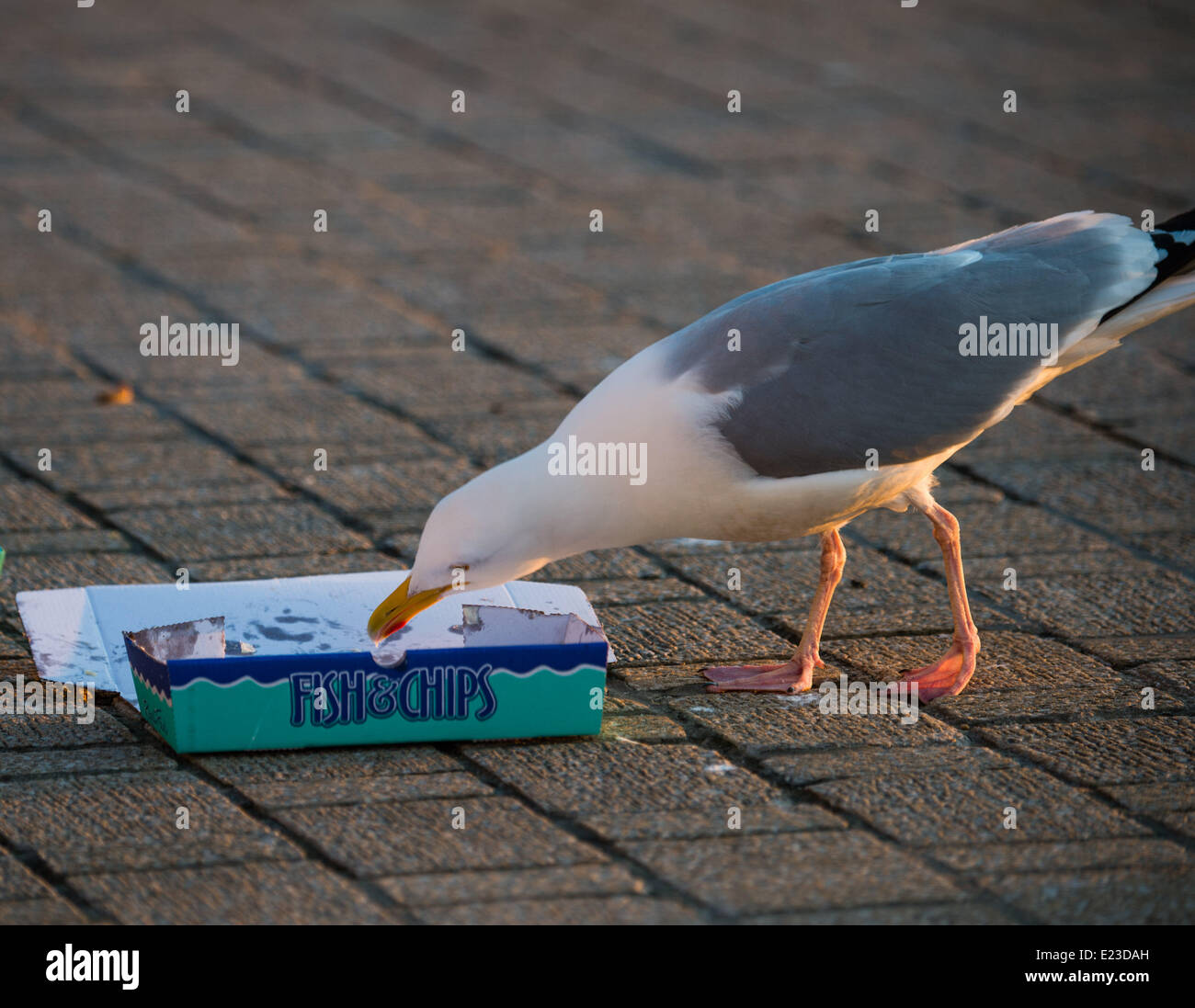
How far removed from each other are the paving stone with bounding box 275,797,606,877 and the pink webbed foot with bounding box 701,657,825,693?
0.83 meters

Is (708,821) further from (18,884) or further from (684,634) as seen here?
(18,884)

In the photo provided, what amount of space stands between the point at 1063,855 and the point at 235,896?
1.70 metres

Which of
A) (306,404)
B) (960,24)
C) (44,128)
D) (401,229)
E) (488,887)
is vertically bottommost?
(488,887)

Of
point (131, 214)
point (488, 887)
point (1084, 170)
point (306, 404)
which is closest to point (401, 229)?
point (131, 214)

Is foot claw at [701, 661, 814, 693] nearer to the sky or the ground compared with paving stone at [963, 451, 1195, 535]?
nearer to the ground

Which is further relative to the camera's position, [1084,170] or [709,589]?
[1084,170]

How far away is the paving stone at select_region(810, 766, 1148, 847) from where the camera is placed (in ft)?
12.6

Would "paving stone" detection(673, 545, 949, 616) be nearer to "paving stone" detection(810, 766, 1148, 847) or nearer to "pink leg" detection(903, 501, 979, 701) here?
"pink leg" detection(903, 501, 979, 701)

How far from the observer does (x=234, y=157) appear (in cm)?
966

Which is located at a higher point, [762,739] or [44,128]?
[44,128]

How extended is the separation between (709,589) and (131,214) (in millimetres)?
4701

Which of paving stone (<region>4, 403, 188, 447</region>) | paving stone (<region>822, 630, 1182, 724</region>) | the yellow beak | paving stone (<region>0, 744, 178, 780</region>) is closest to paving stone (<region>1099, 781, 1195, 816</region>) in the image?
paving stone (<region>822, 630, 1182, 724</region>)

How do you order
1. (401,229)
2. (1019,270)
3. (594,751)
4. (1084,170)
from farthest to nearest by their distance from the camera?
(1084,170), (401,229), (1019,270), (594,751)

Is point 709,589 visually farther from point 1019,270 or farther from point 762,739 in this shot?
point 1019,270
